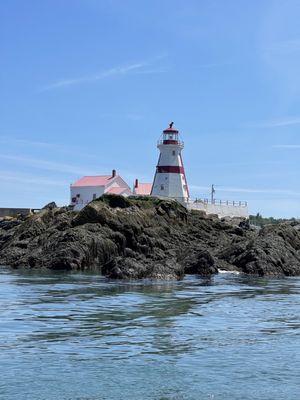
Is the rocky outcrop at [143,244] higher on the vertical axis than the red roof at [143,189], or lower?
lower

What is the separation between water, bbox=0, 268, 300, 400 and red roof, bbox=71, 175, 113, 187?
53.6 metres

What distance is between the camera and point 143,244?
146ft

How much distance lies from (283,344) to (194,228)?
36.3 metres

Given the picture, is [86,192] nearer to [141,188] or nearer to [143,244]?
[141,188]

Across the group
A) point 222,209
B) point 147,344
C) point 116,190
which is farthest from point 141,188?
point 147,344

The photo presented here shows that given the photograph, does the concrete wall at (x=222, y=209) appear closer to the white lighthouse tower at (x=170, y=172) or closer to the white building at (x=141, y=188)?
the white lighthouse tower at (x=170, y=172)

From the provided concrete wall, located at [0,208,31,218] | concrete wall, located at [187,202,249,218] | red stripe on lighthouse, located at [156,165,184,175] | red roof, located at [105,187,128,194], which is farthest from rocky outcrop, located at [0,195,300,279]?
concrete wall, located at [0,208,31,218]

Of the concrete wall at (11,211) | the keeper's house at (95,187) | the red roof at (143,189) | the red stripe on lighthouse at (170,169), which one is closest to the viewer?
the red stripe on lighthouse at (170,169)

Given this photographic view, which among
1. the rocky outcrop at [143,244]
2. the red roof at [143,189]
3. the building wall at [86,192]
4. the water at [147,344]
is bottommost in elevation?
the water at [147,344]

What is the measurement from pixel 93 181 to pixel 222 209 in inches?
746

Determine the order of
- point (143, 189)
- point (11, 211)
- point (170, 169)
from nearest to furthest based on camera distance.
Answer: point (170, 169) < point (11, 211) < point (143, 189)

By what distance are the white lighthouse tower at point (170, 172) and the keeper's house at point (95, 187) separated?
6.85 m

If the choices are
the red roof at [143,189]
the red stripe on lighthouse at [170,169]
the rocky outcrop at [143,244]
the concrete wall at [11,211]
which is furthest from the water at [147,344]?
the red roof at [143,189]

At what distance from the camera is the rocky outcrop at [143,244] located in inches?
1511
